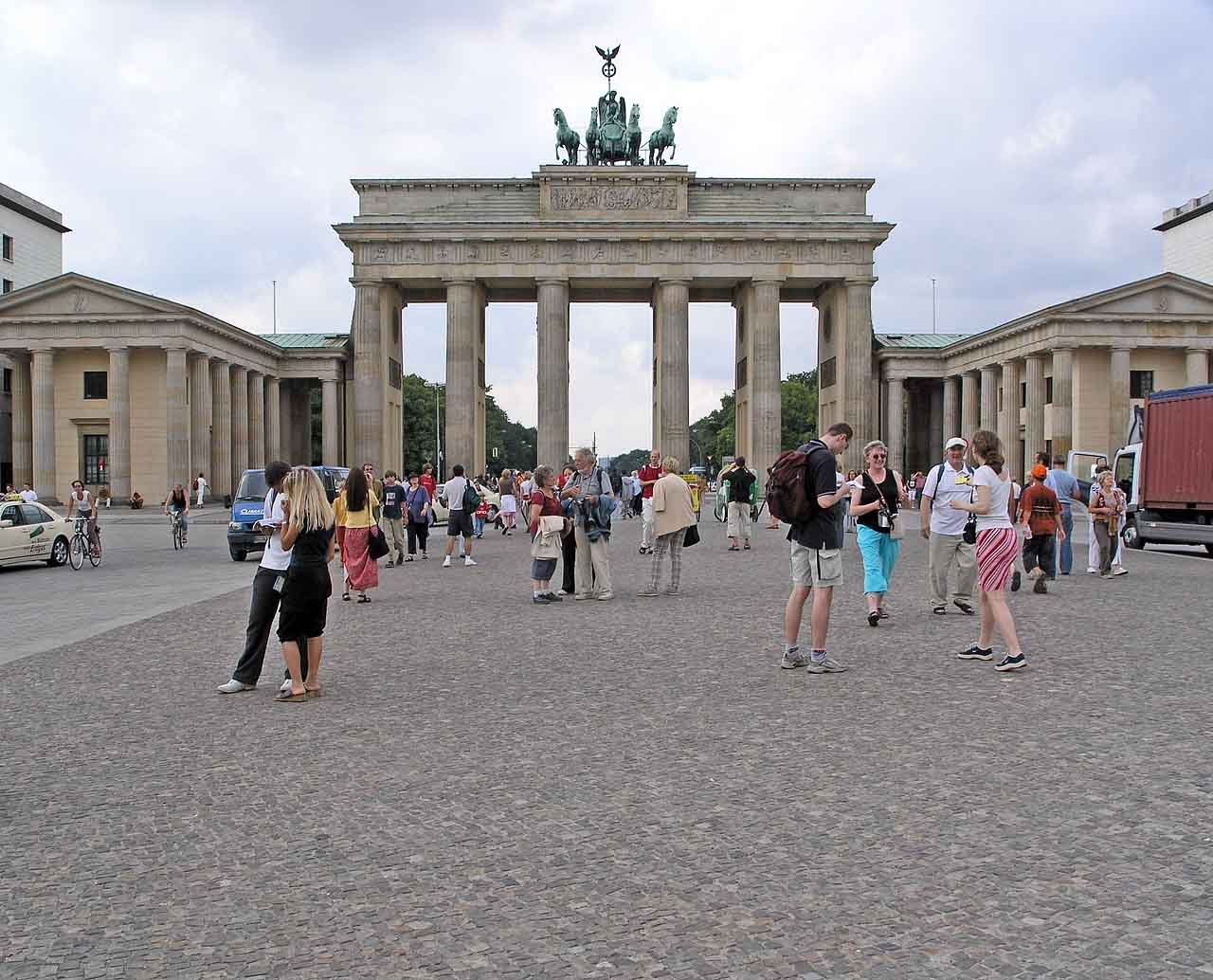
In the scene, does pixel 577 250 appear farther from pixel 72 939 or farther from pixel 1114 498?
pixel 72 939

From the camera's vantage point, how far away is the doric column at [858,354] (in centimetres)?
6397

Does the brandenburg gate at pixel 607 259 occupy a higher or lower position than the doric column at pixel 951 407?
higher

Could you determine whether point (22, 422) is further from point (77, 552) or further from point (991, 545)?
point (991, 545)

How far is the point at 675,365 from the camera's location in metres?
63.2

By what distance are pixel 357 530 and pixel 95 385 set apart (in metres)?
49.0

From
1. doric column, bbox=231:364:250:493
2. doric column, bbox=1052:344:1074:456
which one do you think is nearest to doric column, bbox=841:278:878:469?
doric column, bbox=1052:344:1074:456

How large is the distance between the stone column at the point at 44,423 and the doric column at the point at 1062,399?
4755cm

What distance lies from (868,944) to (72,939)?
2.73 metres

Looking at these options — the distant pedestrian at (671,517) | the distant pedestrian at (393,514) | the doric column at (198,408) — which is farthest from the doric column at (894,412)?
the distant pedestrian at (671,517)

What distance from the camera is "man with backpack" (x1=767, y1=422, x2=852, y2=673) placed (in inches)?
377

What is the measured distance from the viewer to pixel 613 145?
6850cm

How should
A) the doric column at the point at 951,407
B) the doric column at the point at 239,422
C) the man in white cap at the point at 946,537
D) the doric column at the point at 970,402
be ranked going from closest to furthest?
the man in white cap at the point at 946,537
the doric column at the point at 239,422
the doric column at the point at 970,402
the doric column at the point at 951,407

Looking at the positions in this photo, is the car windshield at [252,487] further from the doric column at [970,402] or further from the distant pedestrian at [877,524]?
the doric column at [970,402]

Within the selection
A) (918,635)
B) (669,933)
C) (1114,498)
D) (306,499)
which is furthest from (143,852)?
(1114,498)
